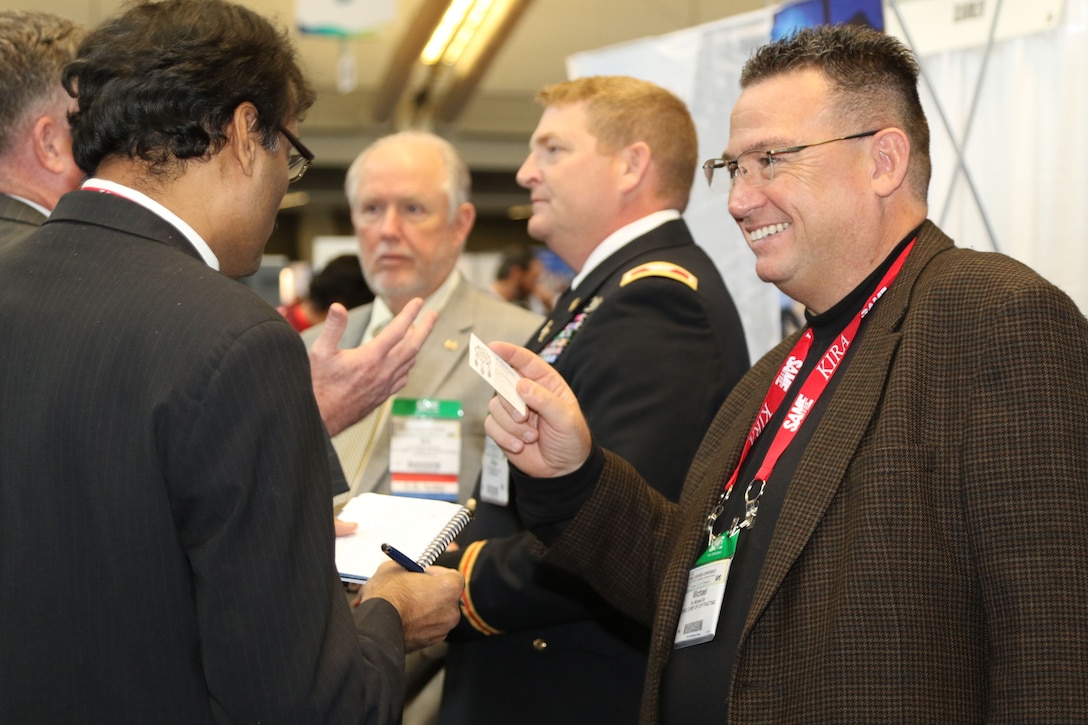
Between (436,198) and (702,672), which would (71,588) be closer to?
(702,672)

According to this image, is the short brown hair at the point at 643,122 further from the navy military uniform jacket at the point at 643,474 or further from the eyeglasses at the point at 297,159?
the eyeglasses at the point at 297,159

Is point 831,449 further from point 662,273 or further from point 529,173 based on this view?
point 529,173

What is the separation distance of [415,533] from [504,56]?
421 inches

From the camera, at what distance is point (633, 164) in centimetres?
276

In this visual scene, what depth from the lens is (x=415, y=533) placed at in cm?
189

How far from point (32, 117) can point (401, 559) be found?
4.41 feet

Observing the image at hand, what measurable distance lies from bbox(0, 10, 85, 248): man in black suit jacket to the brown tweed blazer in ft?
5.59

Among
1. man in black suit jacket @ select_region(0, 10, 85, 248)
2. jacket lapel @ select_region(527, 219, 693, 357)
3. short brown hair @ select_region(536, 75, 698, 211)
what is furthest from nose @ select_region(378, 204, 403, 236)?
man in black suit jacket @ select_region(0, 10, 85, 248)

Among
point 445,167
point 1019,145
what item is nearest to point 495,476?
point 445,167

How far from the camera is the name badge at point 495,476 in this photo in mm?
2469

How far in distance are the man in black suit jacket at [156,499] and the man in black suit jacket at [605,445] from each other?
965 millimetres

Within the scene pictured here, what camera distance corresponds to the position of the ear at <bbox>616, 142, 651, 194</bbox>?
2740mm

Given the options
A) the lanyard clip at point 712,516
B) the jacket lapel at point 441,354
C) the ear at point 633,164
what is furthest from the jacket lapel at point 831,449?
the jacket lapel at point 441,354

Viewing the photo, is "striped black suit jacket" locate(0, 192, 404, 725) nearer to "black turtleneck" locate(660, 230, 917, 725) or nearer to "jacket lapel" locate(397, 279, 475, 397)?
"black turtleneck" locate(660, 230, 917, 725)
